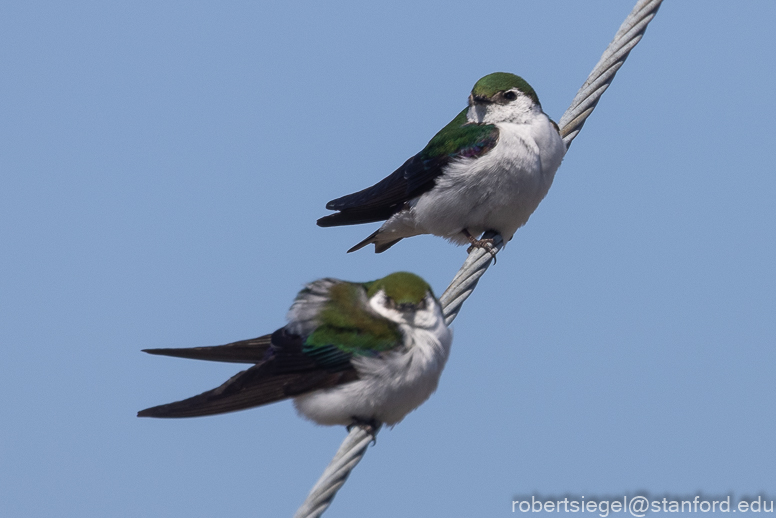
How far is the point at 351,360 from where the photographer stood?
16.0 ft

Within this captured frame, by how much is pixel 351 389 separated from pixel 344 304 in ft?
1.44

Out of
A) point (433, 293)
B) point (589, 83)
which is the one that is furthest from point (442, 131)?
point (433, 293)

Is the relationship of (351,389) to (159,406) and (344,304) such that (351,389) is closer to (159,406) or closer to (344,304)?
(344,304)

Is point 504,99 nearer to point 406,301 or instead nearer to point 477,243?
point 477,243

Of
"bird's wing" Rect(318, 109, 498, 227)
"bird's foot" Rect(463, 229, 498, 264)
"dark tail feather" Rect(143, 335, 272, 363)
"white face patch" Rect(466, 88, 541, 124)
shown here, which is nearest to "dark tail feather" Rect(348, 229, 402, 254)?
"bird's wing" Rect(318, 109, 498, 227)

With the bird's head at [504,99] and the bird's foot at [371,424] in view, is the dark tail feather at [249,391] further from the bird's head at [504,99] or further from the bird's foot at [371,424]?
the bird's head at [504,99]

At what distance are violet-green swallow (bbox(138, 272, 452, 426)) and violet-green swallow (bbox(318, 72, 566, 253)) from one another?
4.67ft

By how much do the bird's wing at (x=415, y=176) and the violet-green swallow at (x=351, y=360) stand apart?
62.5 inches

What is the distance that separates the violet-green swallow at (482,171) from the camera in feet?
20.6

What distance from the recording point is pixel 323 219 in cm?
727

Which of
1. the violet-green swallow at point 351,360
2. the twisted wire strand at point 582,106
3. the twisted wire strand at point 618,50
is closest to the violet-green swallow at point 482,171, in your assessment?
the twisted wire strand at point 582,106

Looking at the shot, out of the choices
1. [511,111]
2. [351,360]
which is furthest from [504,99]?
[351,360]

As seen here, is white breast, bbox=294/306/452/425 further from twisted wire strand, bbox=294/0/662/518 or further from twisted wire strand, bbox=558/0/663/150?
twisted wire strand, bbox=558/0/663/150

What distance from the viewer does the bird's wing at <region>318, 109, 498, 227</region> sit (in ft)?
21.1
